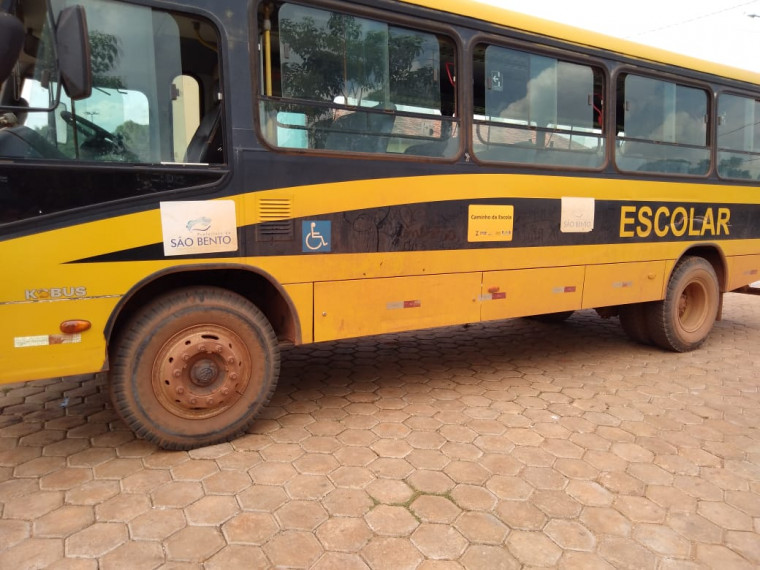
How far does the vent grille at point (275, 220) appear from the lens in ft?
10.6

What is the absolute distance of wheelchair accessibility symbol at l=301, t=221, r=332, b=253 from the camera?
338 centimetres

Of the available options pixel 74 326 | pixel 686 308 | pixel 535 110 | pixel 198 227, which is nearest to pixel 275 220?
pixel 198 227

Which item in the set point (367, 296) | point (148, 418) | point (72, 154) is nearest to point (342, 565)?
point (148, 418)

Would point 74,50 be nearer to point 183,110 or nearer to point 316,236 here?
point 183,110

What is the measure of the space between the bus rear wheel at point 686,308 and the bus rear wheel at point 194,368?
4.22 metres

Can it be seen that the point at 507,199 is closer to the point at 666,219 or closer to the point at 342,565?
the point at 666,219

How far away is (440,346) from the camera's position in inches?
227

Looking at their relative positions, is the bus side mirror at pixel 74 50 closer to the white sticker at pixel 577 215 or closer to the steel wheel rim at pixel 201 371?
the steel wheel rim at pixel 201 371

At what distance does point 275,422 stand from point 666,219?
14.0 ft

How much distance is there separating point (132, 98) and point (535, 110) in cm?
309

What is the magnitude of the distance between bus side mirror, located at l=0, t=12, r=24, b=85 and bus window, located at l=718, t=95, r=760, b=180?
6.22 m

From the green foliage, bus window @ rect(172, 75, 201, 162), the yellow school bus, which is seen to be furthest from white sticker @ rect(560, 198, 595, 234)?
the green foliage

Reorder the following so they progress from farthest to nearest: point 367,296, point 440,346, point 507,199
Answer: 1. point 440,346
2. point 507,199
3. point 367,296

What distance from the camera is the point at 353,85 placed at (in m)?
3.53
